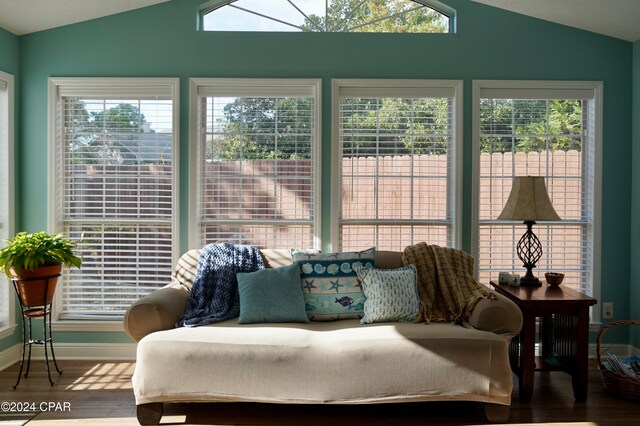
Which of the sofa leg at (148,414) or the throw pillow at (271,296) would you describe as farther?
the throw pillow at (271,296)

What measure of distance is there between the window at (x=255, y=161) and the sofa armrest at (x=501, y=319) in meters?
1.53

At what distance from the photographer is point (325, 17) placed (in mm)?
4277

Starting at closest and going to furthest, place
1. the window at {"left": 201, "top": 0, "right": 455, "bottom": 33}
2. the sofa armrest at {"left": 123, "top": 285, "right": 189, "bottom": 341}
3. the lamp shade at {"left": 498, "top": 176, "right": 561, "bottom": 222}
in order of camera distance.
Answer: the sofa armrest at {"left": 123, "top": 285, "right": 189, "bottom": 341}
the lamp shade at {"left": 498, "top": 176, "right": 561, "bottom": 222}
the window at {"left": 201, "top": 0, "right": 455, "bottom": 33}

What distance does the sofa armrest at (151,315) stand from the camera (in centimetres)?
315

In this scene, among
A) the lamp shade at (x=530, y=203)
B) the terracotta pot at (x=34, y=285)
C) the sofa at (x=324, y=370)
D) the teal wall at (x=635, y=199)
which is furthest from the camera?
the teal wall at (x=635, y=199)

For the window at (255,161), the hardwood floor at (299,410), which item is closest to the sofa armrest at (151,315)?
the hardwood floor at (299,410)

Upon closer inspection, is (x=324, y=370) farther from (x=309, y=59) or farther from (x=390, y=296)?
(x=309, y=59)

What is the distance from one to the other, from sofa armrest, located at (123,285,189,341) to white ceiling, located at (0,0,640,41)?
226 cm

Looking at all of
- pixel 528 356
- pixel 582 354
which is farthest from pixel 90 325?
pixel 582 354

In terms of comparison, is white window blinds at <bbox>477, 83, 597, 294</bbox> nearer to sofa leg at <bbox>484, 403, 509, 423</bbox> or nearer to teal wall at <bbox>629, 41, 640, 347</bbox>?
teal wall at <bbox>629, 41, 640, 347</bbox>

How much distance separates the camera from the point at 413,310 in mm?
3432

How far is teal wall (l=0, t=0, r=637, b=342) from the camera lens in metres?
4.21

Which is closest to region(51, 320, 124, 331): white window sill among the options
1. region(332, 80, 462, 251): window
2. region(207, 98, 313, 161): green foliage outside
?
region(207, 98, 313, 161): green foliage outside

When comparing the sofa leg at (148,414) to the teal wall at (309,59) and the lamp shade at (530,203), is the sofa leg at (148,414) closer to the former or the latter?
the teal wall at (309,59)
